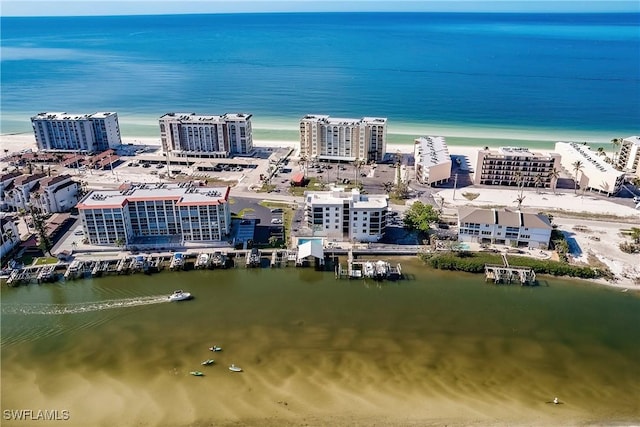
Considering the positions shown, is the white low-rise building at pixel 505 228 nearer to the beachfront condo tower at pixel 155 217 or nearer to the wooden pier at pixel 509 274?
the wooden pier at pixel 509 274

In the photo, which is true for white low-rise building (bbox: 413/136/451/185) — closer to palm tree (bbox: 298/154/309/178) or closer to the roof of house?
the roof of house

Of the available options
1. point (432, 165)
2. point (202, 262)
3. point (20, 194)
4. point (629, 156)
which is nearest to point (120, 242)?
point (202, 262)

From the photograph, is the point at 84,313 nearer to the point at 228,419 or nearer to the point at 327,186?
the point at 228,419

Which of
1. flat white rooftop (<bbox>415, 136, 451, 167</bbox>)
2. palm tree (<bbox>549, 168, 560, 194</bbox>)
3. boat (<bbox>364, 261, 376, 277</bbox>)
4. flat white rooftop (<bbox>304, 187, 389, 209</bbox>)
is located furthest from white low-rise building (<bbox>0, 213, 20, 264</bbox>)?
palm tree (<bbox>549, 168, 560, 194</bbox>)

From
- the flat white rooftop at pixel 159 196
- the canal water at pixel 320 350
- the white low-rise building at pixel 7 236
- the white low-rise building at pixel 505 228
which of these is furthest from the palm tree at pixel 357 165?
the white low-rise building at pixel 7 236

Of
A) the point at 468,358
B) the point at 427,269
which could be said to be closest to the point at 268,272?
the point at 427,269

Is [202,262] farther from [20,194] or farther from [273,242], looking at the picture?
[20,194]
